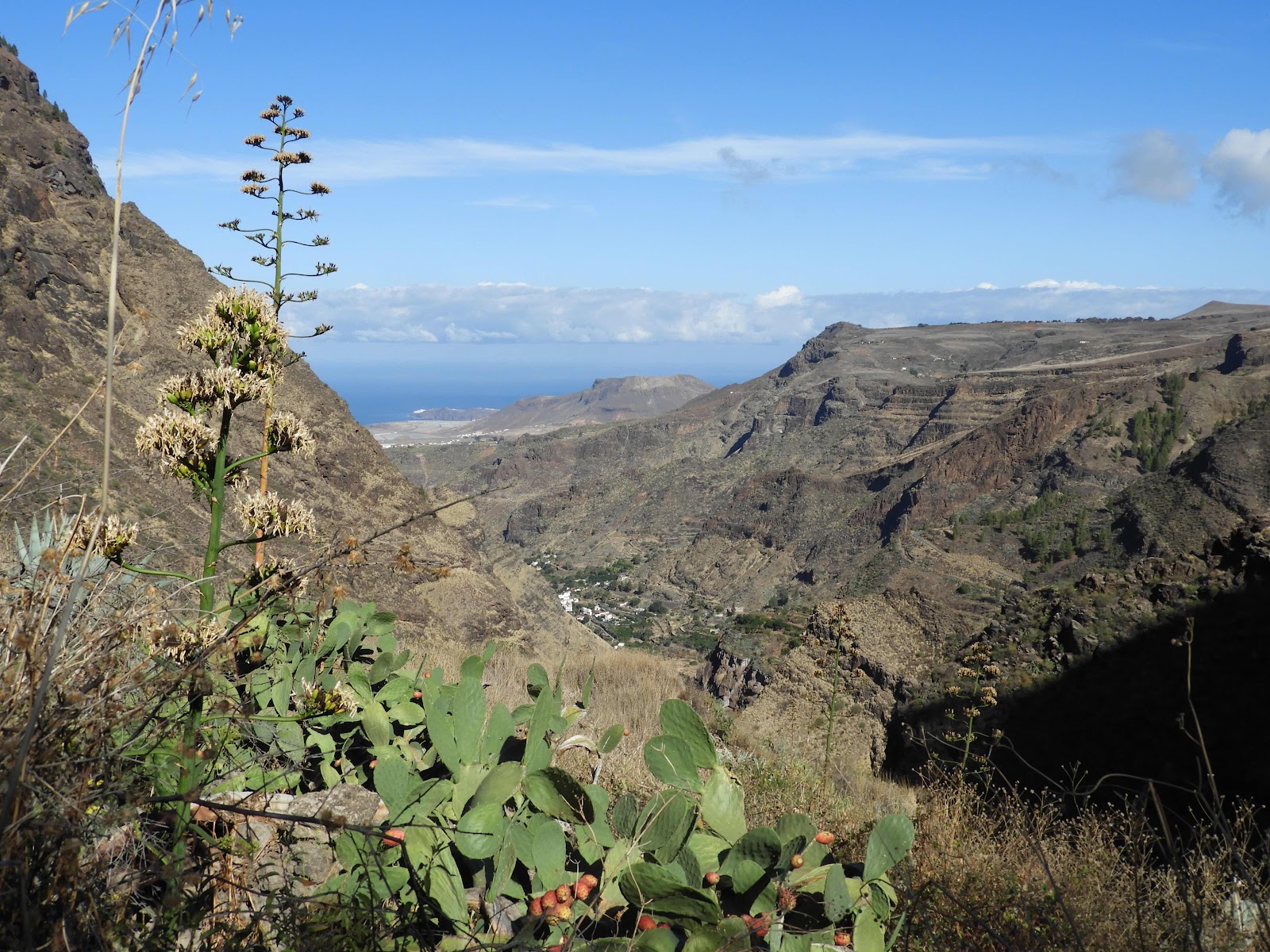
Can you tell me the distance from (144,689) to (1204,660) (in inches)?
377

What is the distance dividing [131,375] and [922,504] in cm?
3931

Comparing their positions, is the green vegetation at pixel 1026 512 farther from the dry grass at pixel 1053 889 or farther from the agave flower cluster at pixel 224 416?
the agave flower cluster at pixel 224 416

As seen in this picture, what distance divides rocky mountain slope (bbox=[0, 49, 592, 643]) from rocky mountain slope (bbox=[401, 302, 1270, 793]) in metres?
6.99

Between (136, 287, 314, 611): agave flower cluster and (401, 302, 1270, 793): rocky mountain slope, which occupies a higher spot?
(136, 287, 314, 611): agave flower cluster

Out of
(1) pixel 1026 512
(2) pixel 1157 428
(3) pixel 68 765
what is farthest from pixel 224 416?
(2) pixel 1157 428

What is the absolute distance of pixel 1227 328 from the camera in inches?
2749

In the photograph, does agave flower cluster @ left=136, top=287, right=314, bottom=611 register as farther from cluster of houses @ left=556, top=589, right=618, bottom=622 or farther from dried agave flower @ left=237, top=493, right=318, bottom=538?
cluster of houses @ left=556, top=589, right=618, bottom=622

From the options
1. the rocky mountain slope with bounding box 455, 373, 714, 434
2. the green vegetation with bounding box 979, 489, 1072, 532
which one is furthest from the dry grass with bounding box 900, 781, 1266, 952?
the rocky mountain slope with bounding box 455, 373, 714, 434

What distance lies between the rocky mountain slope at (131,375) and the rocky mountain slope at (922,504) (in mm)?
6988

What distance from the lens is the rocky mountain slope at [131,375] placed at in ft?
52.9

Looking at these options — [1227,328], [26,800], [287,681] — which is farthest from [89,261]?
[1227,328]

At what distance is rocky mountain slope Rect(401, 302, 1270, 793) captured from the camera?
10.8m

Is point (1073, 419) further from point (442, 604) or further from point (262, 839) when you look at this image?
point (262, 839)

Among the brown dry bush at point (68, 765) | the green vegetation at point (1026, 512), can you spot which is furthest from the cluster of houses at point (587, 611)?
the brown dry bush at point (68, 765)
